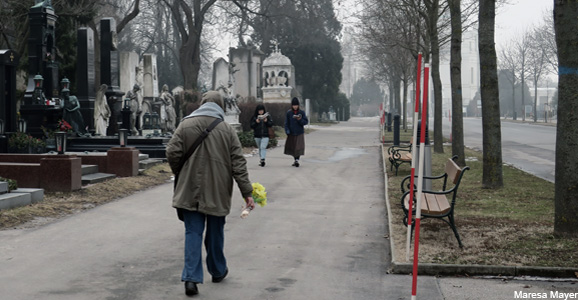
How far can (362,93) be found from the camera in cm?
13000

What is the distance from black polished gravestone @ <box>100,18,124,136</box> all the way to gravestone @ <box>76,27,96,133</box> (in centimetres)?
119

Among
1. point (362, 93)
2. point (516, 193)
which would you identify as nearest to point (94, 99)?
point (516, 193)

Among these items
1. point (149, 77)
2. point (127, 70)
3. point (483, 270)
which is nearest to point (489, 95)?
point (483, 270)

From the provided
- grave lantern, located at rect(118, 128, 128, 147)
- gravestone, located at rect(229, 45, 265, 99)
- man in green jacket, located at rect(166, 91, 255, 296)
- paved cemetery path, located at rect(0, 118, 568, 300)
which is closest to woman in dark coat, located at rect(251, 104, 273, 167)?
grave lantern, located at rect(118, 128, 128, 147)

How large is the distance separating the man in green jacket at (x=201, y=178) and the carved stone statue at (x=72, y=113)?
13.7m

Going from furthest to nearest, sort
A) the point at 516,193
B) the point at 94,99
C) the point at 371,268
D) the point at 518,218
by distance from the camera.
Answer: the point at 94,99 → the point at 516,193 → the point at 518,218 → the point at 371,268

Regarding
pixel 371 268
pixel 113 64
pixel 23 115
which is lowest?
pixel 371 268

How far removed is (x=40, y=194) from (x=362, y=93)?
396 feet

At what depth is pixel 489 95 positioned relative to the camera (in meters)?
12.7

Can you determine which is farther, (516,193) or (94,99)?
(94,99)

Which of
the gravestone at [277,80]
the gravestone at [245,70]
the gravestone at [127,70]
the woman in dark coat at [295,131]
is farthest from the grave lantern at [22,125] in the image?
the gravestone at [277,80]

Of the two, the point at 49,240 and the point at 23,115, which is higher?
the point at 23,115

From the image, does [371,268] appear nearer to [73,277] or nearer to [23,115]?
[73,277]

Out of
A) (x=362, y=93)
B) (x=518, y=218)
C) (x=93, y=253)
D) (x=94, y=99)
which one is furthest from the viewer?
(x=362, y=93)
